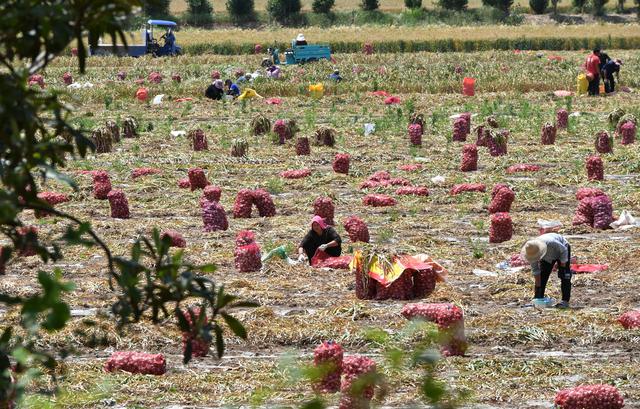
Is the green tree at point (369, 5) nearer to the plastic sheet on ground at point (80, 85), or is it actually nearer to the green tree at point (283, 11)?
the green tree at point (283, 11)

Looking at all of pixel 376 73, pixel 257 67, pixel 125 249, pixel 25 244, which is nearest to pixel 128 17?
pixel 25 244

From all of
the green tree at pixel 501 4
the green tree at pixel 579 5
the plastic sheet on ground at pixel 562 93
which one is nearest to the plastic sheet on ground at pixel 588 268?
the plastic sheet on ground at pixel 562 93

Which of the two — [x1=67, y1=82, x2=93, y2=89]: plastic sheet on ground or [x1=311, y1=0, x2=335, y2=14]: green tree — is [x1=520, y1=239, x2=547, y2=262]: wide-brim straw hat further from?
[x1=311, y1=0, x2=335, y2=14]: green tree

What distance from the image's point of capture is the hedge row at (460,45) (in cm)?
4991

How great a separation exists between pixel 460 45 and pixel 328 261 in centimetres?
3817

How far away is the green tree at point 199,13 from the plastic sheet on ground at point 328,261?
65.2 m

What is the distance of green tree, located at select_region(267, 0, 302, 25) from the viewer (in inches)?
3076

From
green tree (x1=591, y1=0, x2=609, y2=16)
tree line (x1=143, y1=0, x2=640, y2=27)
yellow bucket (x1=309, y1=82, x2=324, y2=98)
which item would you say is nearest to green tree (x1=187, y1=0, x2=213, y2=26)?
tree line (x1=143, y1=0, x2=640, y2=27)

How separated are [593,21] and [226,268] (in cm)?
6631

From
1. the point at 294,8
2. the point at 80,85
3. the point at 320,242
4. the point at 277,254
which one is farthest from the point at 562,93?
the point at 294,8

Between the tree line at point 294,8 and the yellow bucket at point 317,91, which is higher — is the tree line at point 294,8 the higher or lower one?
the lower one

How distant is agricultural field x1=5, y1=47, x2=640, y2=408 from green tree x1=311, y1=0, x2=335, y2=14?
4591 cm

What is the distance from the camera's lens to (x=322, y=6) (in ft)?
260

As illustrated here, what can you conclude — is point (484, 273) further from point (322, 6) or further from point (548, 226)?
point (322, 6)
